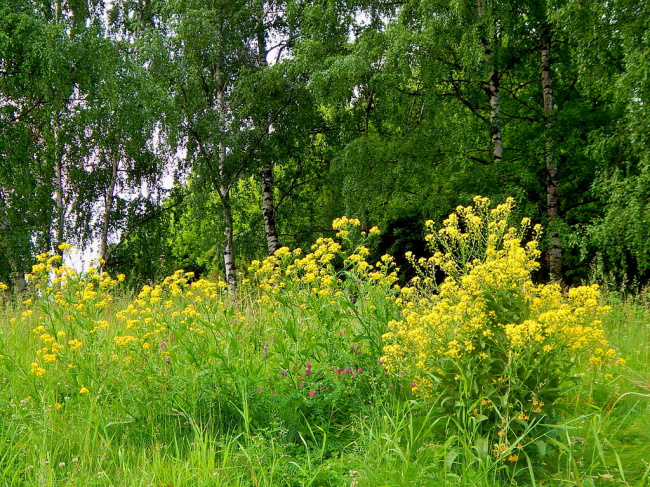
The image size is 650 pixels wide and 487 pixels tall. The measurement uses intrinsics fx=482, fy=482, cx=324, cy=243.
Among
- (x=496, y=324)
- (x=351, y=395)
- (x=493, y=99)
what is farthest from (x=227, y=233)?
(x=496, y=324)

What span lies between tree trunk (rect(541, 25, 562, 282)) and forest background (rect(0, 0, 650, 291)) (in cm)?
4

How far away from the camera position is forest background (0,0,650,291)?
8.76 metres

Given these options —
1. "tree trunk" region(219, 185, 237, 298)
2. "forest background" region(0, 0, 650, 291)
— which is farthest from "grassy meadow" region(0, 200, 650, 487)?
"tree trunk" region(219, 185, 237, 298)

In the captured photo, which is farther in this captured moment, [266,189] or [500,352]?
[266,189]

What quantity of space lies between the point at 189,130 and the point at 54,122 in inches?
125

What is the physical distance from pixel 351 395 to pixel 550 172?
9246 millimetres

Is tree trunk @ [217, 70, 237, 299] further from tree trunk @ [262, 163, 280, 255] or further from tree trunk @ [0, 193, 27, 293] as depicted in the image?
tree trunk @ [0, 193, 27, 293]

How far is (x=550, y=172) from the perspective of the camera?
10.7 meters

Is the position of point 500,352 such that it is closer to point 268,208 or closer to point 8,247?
point 8,247

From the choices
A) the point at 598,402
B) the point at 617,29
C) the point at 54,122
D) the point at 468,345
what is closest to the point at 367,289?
the point at 468,345

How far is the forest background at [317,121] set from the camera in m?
8.76

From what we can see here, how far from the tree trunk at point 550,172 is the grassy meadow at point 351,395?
24.4ft

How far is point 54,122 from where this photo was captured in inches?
429

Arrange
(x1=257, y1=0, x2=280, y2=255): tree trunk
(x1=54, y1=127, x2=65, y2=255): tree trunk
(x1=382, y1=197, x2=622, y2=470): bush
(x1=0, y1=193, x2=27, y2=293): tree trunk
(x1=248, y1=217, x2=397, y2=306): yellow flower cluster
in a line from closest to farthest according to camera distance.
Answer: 1. (x1=382, y1=197, x2=622, y2=470): bush
2. (x1=248, y1=217, x2=397, y2=306): yellow flower cluster
3. (x1=0, y1=193, x2=27, y2=293): tree trunk
4. (x1=54, y1=127, x2=65, y2=255): tree trunk
5. (x1=257, y1=0, x2=280, y2=255): tree trunk
